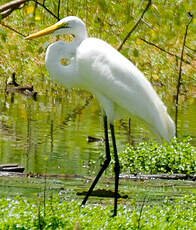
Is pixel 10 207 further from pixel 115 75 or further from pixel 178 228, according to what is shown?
pixel 115 75

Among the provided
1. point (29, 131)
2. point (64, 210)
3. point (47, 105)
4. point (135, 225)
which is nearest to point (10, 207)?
point (64, 210)

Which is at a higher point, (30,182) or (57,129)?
(57,129)

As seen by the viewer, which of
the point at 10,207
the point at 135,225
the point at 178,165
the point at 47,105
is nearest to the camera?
the point at 135,225

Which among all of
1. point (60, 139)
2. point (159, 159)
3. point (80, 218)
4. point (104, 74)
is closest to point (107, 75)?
point (104, 74)

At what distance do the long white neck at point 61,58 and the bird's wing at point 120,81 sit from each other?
0.24ft

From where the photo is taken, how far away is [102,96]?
6.13 metres

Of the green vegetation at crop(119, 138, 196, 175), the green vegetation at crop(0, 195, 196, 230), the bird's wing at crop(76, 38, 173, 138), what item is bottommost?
the green vegetation at crop(0, 195, 196, 230)

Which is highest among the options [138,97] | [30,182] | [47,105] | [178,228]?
[47,105]

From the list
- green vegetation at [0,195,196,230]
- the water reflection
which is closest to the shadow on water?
the water reflection

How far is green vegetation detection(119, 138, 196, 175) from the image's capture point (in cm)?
812

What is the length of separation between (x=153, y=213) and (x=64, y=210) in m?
0.67

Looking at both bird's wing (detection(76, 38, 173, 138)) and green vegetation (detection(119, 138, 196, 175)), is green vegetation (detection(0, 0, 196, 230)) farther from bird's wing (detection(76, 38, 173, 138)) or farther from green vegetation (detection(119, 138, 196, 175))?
bird's wing (detection(76, 38, 173, 138))

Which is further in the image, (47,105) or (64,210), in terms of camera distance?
(47,105)

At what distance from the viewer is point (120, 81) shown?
235 inches
